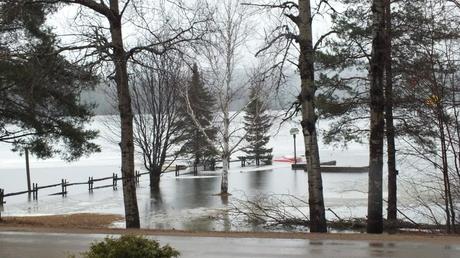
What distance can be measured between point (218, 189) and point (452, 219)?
19953 mm

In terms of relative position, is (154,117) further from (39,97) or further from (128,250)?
(128,250)

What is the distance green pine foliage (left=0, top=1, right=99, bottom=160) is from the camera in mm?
16016

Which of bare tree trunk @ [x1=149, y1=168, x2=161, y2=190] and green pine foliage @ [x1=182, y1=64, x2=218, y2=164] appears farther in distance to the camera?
green pine foliage @ [x1=182, y1=64, x2=218, y2=164]

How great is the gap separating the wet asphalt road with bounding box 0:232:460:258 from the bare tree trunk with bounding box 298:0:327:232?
11.8ft

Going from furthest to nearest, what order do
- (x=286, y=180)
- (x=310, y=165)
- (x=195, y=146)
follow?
(x=195, y=146)
(x=286, y=180)
(x=310, y=165)

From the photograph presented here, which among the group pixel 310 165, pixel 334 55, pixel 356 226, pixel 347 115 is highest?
pixel 334 55

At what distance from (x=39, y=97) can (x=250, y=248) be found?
11.4 m

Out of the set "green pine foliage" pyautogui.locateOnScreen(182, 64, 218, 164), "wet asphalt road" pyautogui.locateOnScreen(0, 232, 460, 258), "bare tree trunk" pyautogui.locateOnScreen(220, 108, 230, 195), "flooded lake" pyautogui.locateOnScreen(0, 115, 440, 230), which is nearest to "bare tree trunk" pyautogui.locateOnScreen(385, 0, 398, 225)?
"flooded lake" pyautogui.locateOnScreen(0, 115, 440, 230)

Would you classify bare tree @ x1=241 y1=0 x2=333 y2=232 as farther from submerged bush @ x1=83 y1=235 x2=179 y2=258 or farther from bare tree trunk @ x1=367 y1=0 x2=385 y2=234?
submerged bush @ x1=83 y1=235 x2=179 y2=258

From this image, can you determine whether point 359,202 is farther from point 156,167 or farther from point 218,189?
point 156,167

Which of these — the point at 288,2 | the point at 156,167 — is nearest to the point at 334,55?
the point at 288,2

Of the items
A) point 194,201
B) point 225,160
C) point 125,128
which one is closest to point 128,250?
point 125,128

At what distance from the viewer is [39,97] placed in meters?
18.4

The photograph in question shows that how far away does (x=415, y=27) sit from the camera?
16672 mm
